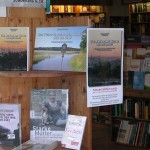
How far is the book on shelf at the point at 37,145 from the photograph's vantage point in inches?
82.1

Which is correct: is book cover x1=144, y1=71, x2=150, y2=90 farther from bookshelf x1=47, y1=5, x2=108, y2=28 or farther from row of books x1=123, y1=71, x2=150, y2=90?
bookshelf x1=47, y1=5, x2=108, y2=28

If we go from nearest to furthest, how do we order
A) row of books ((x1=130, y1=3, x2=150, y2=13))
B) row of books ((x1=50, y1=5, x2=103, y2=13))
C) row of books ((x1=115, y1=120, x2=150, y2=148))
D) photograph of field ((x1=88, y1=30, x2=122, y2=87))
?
1. photograph of field ((x1=88, y1=30, x2=122, y2=87))
2. row of books ((x1=115, y1=120, x2=150, y2=148))
3. row of books ((x1=50, y1=5, x2=103, y2=13))
4. row of books ((x1=130, y1=3, x2=150, y2=13))

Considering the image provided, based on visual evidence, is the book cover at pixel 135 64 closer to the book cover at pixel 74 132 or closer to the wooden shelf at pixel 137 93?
the wooden shelf at pixel 137 93

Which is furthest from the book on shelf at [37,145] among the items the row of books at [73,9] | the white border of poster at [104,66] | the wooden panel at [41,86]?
the row of books at [73,9]

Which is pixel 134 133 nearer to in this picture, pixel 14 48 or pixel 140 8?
pixel 14 48

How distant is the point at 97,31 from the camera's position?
207 centimetres

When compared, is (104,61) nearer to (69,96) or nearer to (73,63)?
(73,63)

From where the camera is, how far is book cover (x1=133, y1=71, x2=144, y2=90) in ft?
16.3

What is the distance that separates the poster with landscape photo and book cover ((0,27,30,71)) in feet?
0.21

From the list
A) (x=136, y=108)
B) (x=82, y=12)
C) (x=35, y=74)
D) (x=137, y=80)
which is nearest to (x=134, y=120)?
(x=136, y=108)

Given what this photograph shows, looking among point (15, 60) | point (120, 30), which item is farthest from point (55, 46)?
point (120, 30)

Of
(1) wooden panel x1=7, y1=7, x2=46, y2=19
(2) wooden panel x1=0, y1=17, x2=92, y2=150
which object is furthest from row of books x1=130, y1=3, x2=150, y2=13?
(2) wooden panel x1=0, y1=17, x2=92, y2=150

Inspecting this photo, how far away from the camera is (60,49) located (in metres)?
2.14

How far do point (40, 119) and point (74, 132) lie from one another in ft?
0.83
